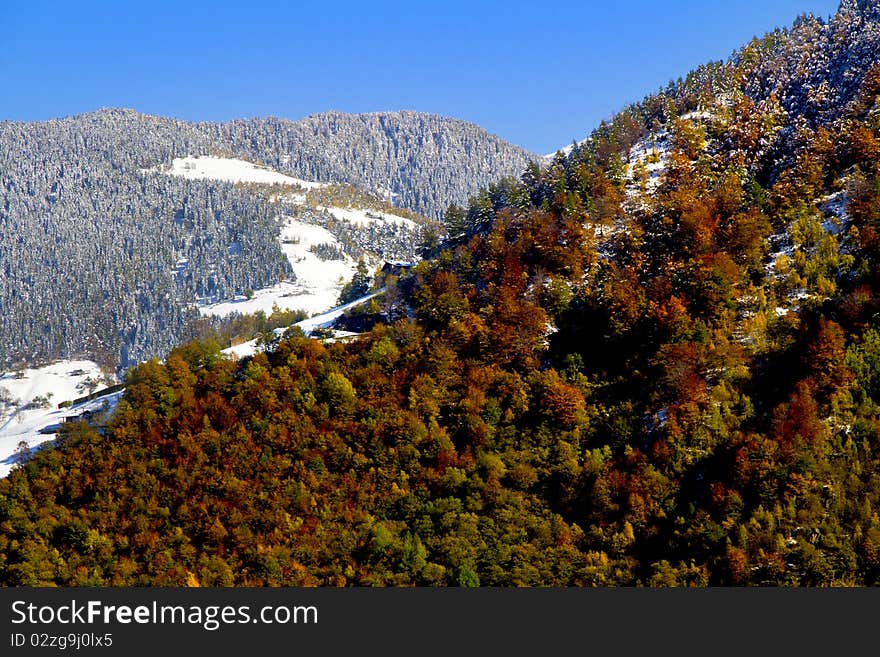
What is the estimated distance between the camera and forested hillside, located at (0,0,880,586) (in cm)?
6112

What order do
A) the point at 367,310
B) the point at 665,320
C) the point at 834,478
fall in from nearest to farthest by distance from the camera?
the point at 834,478 → the point at 665,320 → the point at 367,310

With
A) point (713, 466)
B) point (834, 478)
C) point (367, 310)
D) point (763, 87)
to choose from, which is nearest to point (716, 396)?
point (713, 466)

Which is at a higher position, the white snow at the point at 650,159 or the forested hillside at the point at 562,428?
the white snow at the point at 650,159

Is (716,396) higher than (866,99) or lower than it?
lower

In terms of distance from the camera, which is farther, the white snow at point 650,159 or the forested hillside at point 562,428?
the white snow at point 650,159

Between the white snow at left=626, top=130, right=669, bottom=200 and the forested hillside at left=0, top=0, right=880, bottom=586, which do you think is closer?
the forested hillside at left=0, top=0, right=880, bottom=586

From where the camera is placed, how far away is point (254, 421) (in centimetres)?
8212

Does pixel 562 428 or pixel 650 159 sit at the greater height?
pixel 650 159

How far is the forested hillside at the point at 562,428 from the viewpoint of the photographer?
61125 mm

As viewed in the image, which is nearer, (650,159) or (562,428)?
(562,428)

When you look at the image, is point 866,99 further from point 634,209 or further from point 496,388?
point 496,388

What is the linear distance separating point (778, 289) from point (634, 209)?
1251 inches

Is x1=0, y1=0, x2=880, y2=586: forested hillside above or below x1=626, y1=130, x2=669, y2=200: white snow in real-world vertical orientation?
below

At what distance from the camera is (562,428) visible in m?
76.0
